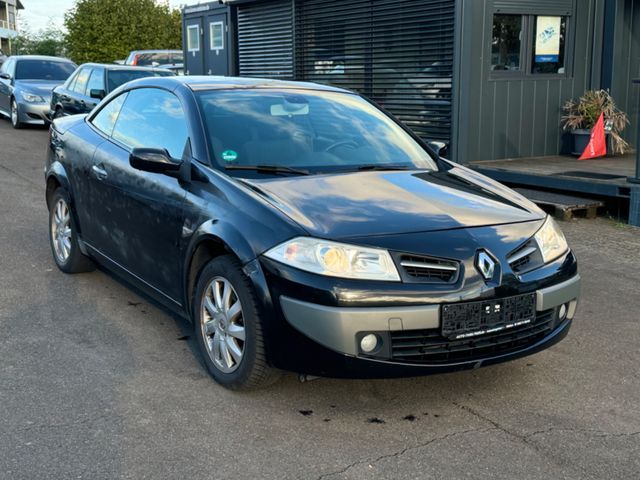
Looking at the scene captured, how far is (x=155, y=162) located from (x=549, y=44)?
8204mm

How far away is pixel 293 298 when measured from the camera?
12.2 ft

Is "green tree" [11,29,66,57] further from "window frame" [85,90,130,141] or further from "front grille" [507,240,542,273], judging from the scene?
"front grille" [507,240,542,273]

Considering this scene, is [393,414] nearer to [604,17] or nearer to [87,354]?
[87,354]

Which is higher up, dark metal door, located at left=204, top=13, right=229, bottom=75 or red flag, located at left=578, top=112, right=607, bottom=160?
dark metal door, located at left=204, top=13, right=229, bottom=75

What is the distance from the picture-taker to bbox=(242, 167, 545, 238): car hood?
154 inches

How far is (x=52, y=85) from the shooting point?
17922mm

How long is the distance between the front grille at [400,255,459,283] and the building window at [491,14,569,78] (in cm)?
763

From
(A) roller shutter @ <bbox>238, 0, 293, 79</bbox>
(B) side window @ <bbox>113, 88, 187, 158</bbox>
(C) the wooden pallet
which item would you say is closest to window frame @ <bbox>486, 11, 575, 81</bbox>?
(C) the wooden pallet

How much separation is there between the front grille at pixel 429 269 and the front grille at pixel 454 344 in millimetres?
238

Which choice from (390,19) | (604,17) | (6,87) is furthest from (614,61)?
(6,87)

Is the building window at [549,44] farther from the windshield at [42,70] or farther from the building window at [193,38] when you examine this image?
the windshield at [42,70]

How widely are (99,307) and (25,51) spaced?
65810mm

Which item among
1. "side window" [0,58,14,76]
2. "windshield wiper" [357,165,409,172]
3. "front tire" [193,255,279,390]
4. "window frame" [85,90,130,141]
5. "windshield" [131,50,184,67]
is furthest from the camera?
"windshield" [131,50,184,67]

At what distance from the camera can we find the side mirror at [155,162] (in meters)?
4.58
